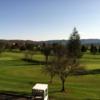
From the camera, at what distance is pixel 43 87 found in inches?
927

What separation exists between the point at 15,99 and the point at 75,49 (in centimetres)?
6391

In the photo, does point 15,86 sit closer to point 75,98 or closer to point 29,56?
point 75,98

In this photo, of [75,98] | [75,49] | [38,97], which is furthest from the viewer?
[75,49]

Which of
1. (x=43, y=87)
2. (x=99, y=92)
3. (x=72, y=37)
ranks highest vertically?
(x=72, y=37)

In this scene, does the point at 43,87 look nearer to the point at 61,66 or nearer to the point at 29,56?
the point at 61,66

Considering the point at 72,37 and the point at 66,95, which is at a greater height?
the point at 72,37

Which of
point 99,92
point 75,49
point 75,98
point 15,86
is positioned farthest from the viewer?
point 75,49

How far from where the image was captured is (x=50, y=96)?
26578mm

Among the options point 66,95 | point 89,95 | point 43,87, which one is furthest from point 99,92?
point 43,87

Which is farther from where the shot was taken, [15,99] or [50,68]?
[50,68]

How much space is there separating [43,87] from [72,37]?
72.2 meters

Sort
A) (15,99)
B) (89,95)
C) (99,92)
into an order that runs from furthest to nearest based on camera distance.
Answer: (99,92), (89,95), (15,99)

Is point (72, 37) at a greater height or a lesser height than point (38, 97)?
greater

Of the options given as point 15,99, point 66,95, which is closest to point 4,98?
point 15,99
